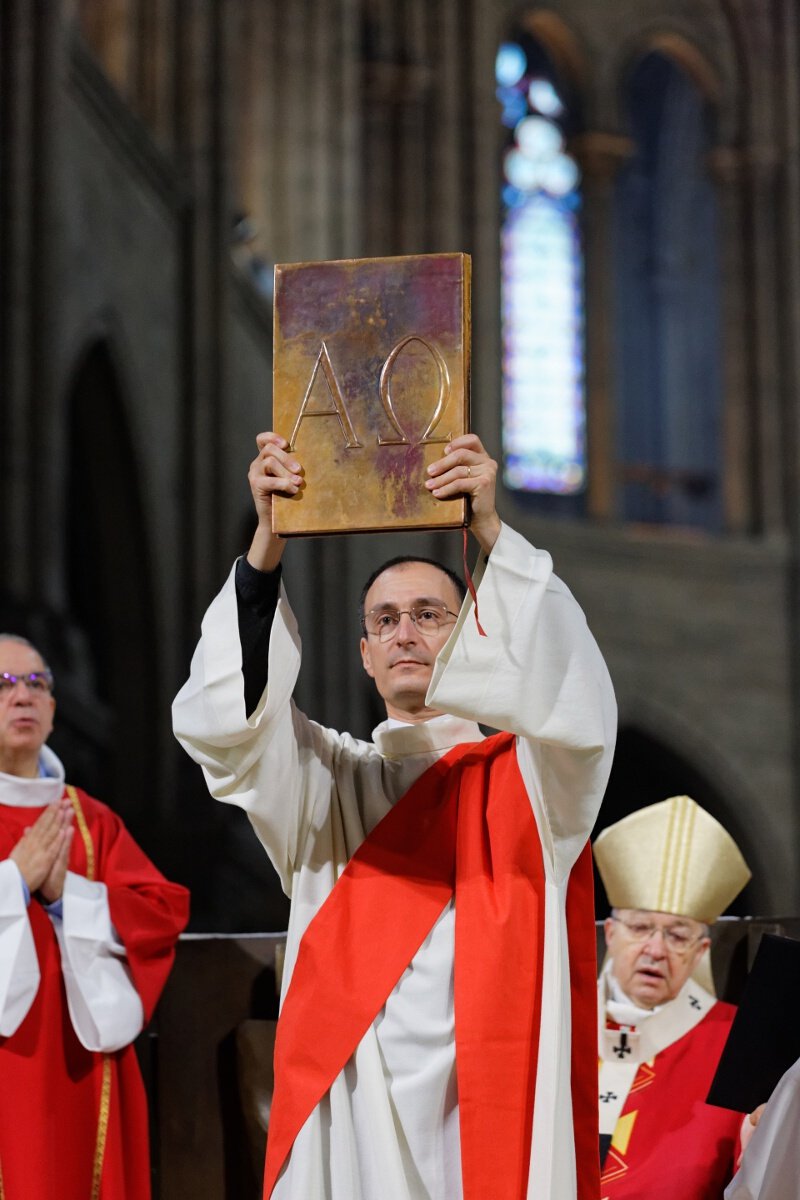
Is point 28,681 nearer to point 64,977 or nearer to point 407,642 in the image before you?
point 64,977

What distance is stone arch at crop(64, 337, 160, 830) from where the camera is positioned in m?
9.84

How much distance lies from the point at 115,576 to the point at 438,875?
24.0ft

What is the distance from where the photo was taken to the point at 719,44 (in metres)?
16.6

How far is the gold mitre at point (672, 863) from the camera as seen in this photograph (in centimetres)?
418

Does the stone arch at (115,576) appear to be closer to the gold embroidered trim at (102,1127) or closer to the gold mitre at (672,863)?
the gold mitre at (672,863)

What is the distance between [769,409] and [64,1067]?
43.4 ft

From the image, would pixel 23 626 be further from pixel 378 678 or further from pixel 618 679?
pixel 618 679

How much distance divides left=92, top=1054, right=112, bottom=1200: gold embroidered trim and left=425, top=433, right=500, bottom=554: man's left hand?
61.8 inches

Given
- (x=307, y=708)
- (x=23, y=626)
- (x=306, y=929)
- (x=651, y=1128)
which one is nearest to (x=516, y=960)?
(x=306, y=929)

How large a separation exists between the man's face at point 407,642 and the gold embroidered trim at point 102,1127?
1.09 m

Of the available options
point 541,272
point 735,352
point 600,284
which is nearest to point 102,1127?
point 541,272

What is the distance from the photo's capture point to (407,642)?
3.18 metres

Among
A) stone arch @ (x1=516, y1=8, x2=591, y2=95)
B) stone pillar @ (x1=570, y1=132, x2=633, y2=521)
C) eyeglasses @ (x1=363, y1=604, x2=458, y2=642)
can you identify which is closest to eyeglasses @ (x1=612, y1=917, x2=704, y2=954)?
eyeglasses @ (x1=363, y1=604, x2=458, y2=642)

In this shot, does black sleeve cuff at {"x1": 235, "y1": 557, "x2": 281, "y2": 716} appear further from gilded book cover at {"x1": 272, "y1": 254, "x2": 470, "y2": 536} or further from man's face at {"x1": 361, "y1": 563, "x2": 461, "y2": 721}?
man's face at {"x1": 361, "y1": 563, "x2": 461, "y2": 721}
